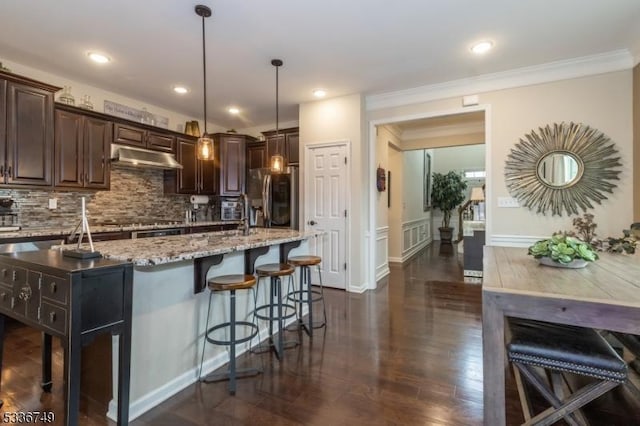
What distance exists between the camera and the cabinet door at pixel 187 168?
16.0 ft

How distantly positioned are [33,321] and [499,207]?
4126mm

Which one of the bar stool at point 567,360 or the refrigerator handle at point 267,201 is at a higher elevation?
the refrigerator handle at point 267,201

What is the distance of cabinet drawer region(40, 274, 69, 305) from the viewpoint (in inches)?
53.6

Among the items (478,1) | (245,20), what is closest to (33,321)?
(245,20)

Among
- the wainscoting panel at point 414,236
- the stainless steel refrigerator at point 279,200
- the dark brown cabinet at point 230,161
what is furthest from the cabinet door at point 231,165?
the wainscoting panel at point 414,236

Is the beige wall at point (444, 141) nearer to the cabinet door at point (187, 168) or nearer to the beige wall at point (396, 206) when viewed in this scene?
the beige wall at point (396, 206)

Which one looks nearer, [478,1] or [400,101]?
[478,1]

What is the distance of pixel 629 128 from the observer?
317 cm

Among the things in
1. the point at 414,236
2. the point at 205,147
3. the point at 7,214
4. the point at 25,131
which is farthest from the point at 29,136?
the point at 414,236

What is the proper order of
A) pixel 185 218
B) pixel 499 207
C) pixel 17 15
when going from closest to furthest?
pixel 17 15, pixel 499 207, pixel 185 218

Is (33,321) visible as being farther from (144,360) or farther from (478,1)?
(478,1)

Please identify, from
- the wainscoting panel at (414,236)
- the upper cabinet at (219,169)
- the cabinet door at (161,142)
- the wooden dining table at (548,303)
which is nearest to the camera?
the wooden dining table at (548,303)

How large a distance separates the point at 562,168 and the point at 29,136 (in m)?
5.57

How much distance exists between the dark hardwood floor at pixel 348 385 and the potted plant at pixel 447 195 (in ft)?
21.4
